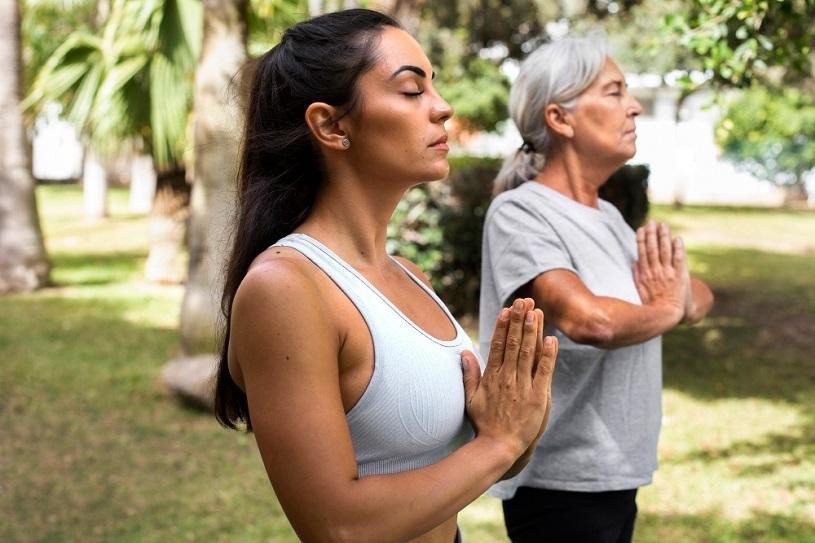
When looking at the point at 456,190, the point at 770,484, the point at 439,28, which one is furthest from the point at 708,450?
the point at 439,28

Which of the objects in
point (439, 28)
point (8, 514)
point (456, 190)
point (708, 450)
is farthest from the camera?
→ point (439, 28)

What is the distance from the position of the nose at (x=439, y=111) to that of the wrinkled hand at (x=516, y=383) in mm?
322

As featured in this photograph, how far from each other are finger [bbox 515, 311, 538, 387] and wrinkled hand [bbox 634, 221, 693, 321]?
95 cm

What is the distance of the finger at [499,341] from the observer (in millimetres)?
1630

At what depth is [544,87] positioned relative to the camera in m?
2.65

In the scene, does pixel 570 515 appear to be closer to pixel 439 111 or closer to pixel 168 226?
pixel 439 111

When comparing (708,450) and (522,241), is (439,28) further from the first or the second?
(522,241)

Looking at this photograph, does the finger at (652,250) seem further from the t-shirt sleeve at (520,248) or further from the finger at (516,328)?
the finger at (516,328)

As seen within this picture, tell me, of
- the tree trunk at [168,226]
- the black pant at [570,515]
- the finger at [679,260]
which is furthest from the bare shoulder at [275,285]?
the tree trunk at [168,226]

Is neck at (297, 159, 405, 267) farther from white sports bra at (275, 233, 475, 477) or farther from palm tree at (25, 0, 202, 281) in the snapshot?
palm tree at (25, 0, 202, 281)

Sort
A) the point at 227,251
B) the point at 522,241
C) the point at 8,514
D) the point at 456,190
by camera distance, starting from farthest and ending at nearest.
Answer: the point at 456,190 → the point at 8,514 → the point at 522,241 → the point at 227,251

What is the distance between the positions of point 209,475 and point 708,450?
3.00 meters

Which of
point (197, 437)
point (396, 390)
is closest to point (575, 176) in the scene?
point (396, 390)

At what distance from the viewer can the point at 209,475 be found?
5.93 metres
